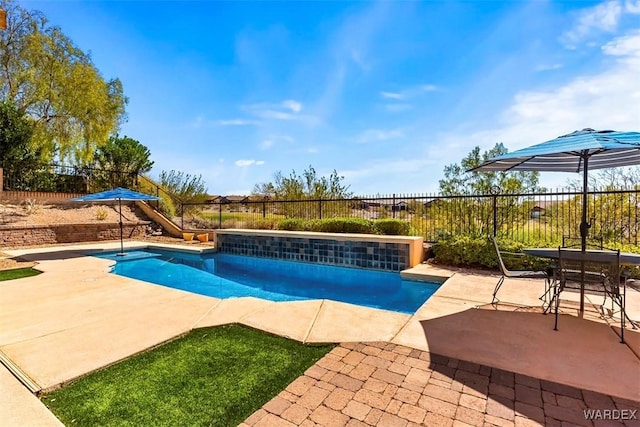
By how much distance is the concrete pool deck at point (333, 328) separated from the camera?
8.46 feet

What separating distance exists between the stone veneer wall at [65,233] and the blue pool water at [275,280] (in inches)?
135

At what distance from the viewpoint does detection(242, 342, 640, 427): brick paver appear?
1.93 metres

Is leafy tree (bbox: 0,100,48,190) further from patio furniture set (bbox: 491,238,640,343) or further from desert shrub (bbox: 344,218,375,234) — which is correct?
patio furniture set (bbox: 491,238,640,343)

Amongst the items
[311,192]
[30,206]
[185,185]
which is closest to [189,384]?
[311,192]

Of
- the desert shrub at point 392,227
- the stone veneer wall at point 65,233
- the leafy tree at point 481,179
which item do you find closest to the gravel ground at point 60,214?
the stone veneer wall at point 65,233

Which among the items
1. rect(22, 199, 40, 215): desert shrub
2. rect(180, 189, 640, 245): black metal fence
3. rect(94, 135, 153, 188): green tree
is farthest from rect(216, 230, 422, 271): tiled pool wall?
rect(94, 135, 153, 188): green tree

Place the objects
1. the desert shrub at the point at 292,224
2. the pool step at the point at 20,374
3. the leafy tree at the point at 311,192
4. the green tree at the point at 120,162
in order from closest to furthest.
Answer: the pool step at the point at 20,374, the desert shrub at the point at 292,224, the leafy tree at the point at 311,192, the green tree at the point at 120,162

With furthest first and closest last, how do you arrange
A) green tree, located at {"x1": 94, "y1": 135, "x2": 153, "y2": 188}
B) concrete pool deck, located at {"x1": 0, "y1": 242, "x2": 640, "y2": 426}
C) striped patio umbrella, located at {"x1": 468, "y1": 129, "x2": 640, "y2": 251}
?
1. green tree, located at {"x1": 94, "y1": 135, "x2": 153, "y2": 188}
2. striped patio umbrella, located at {"x1": 468, "y1": 129, "x2": 640, "y2": 251}
3. concrete pool deck, located at {"x1": 0, "y1": 242, "x2": 640, "y2": 426}

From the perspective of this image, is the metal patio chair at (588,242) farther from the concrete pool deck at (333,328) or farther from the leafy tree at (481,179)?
the leafy tree at (481,179)

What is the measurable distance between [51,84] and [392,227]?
53.5ft

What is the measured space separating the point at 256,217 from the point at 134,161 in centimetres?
1034

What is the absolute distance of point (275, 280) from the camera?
23.6ft

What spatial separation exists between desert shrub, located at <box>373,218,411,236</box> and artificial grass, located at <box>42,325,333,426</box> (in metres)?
5.94

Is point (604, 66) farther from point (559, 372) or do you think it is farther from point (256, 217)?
point (256, 217)
